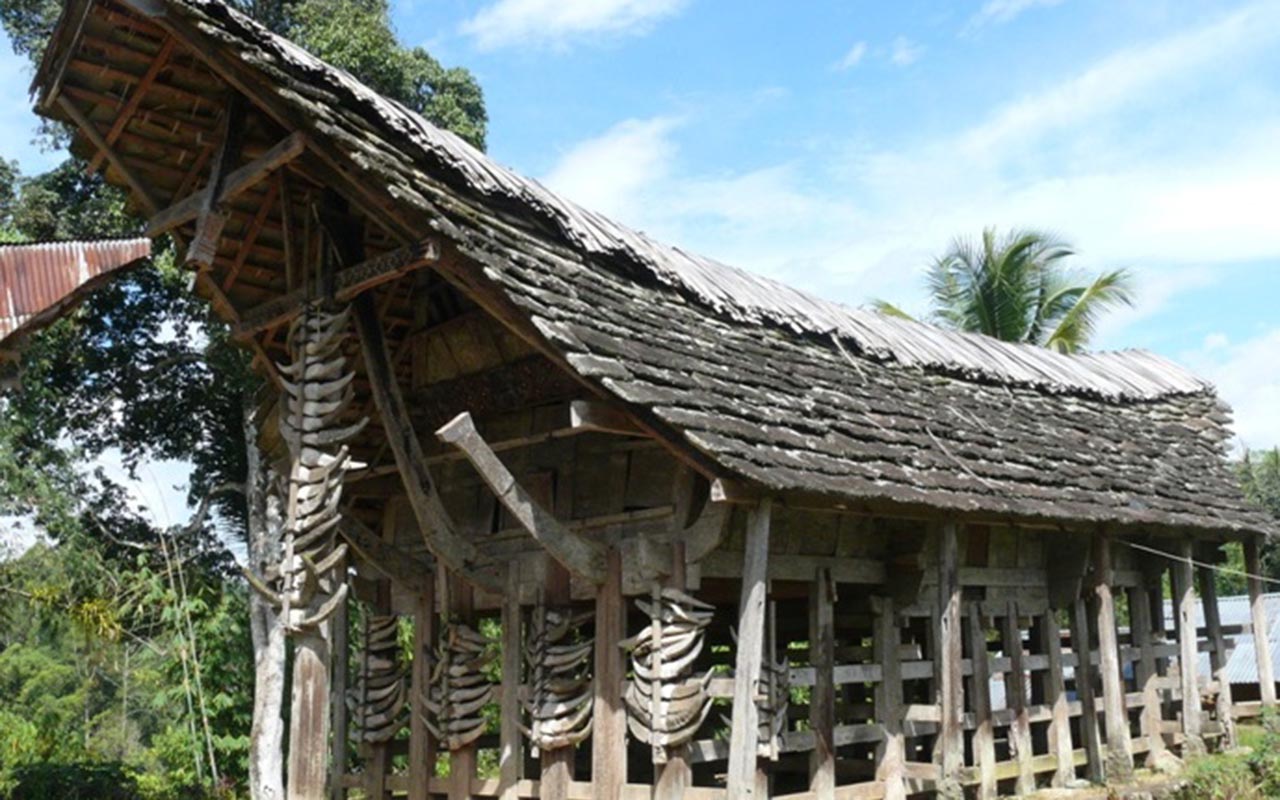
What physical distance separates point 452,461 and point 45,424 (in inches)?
467

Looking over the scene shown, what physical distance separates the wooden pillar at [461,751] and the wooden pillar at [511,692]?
0.39 meters

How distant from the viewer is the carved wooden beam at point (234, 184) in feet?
24.3

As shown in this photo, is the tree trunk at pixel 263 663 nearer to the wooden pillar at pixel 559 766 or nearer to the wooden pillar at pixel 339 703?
the wooden pillar at pixel 339 703

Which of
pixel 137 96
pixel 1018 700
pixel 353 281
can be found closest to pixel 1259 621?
pixel 1018 700

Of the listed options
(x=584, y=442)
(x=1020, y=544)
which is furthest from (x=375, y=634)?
(x=1020, y=544)

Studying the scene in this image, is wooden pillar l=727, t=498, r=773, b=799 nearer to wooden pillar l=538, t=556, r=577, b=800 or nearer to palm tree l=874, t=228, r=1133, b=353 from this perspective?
wooden pillar l=538, t=556, r=577, b=800

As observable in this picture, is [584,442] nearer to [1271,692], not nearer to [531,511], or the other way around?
[531,511]

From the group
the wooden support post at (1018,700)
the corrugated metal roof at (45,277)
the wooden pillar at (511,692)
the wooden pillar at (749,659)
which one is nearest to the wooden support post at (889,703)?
the wooden support post at (1018,700)

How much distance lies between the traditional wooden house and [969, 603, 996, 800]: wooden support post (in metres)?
0.03

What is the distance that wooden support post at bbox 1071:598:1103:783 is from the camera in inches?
434

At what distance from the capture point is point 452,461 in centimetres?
986

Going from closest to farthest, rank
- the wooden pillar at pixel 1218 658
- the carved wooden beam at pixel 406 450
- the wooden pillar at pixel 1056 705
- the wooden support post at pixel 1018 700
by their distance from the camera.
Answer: the carved wooden beam at pixel 406 450 → the wooden support post at pixel 1018 700 → the wooden pillar at pixel 1056 705 → the wooden pillar at pixel 1218 658

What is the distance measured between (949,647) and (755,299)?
3189 millimetres

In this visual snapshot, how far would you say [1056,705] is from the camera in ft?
35.7
